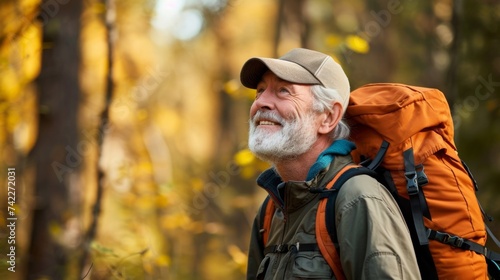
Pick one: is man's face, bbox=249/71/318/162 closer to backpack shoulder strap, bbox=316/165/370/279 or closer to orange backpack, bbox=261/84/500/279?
orange backpack, bbox=261/84/500/279

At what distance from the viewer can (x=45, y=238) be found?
6.59 metres

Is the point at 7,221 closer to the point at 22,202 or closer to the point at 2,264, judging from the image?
the point at 2,264

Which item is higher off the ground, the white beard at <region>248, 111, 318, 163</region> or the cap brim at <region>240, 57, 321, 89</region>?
the cap brim at <region>240, 57, 321, 89</region>

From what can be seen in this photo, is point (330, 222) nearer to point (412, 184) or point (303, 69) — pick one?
point (412, 184)

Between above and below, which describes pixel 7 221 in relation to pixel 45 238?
above

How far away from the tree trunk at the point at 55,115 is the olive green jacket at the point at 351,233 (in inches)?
160

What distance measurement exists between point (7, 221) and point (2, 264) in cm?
108

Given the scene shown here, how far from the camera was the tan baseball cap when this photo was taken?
3.31m

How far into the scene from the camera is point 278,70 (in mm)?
3293

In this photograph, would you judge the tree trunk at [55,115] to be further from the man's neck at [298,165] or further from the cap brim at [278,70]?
the man's neck at [298,165]

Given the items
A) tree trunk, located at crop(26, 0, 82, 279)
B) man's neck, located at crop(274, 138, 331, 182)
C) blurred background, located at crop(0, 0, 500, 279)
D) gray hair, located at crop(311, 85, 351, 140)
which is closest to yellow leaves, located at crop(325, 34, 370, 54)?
blurred background, located at crop(0, 0, 500, 279)

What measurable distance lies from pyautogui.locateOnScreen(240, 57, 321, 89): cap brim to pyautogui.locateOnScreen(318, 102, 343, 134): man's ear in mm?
164

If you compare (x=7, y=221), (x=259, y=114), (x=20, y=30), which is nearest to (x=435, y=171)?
(x=259, y=114)

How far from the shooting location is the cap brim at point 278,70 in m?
3.29
